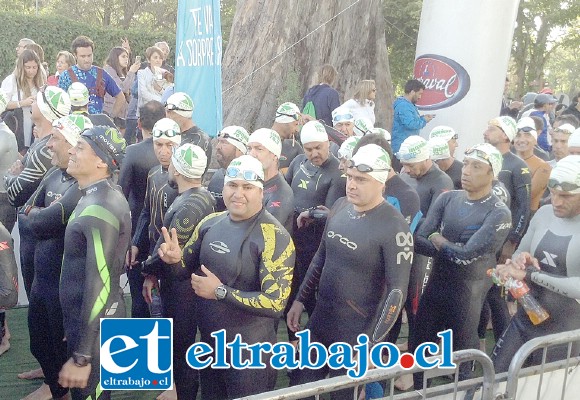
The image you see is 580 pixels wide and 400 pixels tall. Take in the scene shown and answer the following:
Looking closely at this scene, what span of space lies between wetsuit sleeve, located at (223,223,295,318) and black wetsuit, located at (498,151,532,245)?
11.7ft

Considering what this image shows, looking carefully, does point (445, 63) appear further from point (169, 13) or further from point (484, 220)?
point (169, 13)

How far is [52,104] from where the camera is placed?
607cm

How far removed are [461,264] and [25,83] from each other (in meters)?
6.48

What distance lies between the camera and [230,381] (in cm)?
430

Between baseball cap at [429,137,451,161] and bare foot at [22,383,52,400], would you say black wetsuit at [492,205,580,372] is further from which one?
bare foot at [22,383,52,400]

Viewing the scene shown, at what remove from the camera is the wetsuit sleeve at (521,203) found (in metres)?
7.04

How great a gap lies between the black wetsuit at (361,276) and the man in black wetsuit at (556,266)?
80 centimetres

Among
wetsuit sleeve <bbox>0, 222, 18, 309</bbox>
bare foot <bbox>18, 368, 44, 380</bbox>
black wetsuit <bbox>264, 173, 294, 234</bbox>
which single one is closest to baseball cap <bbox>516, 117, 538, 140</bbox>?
black wetsuit <bbox>264, 173, 294, 234</bbox>

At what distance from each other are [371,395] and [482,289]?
1307 mm

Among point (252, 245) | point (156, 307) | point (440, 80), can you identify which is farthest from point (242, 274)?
point (440, 80)

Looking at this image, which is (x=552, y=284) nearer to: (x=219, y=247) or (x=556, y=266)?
(x=556, y=266)

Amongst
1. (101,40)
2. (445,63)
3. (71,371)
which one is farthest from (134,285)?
(101,40)

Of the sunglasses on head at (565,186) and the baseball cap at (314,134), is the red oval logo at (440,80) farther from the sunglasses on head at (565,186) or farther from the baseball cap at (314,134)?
the sunglasses on head at (565,186)

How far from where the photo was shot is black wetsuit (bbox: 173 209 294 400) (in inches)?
164
